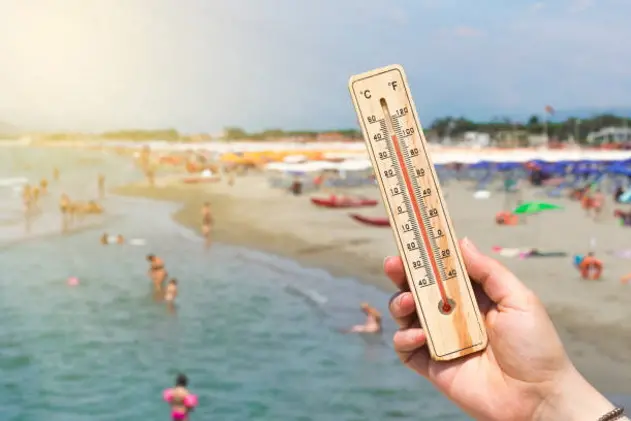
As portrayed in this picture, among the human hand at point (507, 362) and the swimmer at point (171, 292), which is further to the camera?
the swimmer at point (171, 292)

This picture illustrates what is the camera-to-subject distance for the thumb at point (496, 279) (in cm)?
79

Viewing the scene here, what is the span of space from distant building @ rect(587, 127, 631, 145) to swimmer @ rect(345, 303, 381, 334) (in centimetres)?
137

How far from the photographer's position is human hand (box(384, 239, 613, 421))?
79cm

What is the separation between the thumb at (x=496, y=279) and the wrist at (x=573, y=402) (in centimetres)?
10

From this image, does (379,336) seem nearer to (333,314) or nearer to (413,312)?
(333,314)

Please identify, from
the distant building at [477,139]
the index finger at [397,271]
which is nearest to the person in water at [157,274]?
the distant building at [477,139]

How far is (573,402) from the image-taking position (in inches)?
30.3

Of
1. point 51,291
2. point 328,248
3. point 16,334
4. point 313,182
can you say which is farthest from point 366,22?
point 16,334

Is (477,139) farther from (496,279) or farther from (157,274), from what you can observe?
(496,279)

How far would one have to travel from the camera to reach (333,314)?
338 centimetres

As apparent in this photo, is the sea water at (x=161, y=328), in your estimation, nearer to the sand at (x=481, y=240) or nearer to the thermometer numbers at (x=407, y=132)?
the sand at (x=481, y=240)

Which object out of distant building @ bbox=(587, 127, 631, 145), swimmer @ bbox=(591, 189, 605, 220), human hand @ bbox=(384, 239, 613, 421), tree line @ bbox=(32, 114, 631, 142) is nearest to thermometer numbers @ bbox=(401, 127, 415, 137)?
human hand @ bbox=(384, 239, 613, 421)

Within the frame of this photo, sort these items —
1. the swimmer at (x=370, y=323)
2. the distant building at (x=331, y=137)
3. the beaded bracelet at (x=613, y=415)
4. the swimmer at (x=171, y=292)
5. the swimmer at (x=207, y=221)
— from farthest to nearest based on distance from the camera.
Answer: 1. the swimmer at (x=207, y=221)
2. the distant building at (x=331, y=137)
3. the swimmer at (x=171, y=292)
4. the swimmer at (x=370, y=323)
5. the beaded bracelet at (x=613, y=415)

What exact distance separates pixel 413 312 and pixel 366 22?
109 inches
